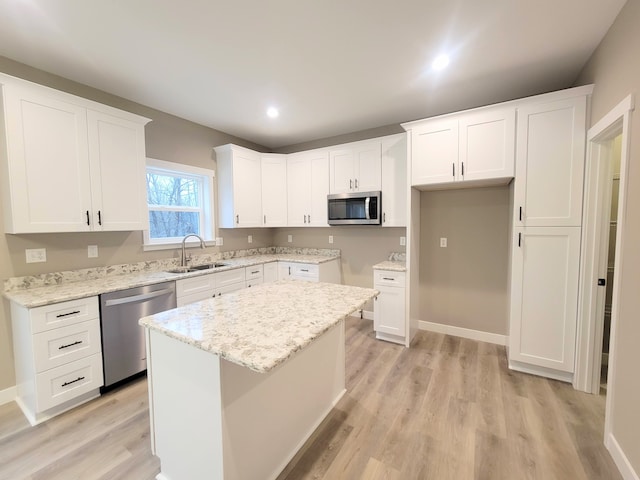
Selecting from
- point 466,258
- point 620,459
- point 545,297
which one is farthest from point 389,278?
point 620,459

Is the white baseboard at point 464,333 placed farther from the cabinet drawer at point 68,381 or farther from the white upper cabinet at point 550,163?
the cabinet drawer at point 68,381

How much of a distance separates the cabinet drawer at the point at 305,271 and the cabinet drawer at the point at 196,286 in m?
1.15

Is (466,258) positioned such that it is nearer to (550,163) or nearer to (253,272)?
(550,163)

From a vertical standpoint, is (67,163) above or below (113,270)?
above

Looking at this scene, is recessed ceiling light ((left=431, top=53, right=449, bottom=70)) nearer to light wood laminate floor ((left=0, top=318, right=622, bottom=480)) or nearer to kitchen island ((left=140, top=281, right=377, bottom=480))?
kitchen island ((left=140, top=281, right=377, bottom=480))

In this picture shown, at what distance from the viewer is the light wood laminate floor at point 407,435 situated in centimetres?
158

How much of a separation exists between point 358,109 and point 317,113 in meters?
0.49

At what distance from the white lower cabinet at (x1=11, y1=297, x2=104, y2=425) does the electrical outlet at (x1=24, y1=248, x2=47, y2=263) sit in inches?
14.5

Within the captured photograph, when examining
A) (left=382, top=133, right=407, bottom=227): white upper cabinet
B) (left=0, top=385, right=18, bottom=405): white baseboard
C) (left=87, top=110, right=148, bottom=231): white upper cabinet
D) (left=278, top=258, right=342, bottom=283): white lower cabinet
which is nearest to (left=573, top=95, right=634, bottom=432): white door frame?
(left=382, top=133, right=407, bottom=227): white upper cabinet

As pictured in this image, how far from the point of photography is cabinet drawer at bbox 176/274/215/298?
9.01 ft

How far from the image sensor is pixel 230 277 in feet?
10.9

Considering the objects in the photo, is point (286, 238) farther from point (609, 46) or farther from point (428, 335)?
point (609, 46)

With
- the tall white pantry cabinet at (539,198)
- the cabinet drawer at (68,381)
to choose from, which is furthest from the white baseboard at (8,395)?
the tall white pantry cabinet at (539,198)

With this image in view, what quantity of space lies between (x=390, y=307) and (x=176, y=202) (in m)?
2.95
